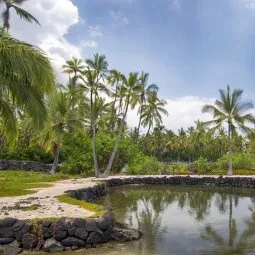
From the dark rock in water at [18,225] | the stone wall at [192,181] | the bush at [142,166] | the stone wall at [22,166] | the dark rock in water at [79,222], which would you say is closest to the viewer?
the dark rock in water at [18,225]

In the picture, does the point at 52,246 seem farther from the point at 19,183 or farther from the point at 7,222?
the point at 19,183

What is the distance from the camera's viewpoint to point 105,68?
37.2 m

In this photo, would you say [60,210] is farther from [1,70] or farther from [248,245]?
[248,245]

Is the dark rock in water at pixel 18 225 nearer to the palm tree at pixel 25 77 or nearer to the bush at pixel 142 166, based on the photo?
the palm tree at pixel 25 77

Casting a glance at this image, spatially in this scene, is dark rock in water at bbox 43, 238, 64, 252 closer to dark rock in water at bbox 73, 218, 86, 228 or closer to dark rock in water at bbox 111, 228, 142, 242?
dark rock in water at bbox 73, 218, 86, 228

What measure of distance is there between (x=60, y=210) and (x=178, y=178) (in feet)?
74.0

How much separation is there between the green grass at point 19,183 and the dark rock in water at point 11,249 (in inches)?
286

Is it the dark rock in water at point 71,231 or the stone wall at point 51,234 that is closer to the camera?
the stone wall at point 51,234

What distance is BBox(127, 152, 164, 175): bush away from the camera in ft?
131

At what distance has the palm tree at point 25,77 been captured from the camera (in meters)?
11.2

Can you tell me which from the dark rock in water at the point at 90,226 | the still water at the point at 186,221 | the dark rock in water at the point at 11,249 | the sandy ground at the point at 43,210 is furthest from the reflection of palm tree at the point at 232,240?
the dark rock in water at the point at 11,249

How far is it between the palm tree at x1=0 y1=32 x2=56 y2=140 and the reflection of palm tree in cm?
729

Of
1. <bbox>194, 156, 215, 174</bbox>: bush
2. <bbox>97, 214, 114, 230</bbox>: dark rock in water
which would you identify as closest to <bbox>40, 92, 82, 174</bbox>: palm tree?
<bbox>194, 156, 215, 174</bbox>: bush

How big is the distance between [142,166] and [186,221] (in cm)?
2450
